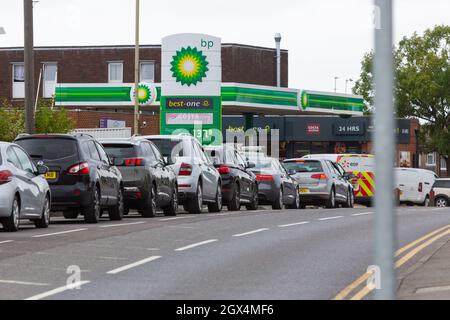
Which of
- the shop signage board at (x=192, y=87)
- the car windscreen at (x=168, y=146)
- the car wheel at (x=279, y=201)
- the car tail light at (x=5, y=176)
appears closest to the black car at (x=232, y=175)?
the car wheel at (x=279, y=201)

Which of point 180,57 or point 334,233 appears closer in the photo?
point 334,233

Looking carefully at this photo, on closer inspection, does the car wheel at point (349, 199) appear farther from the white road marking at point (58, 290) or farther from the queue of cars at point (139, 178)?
the white road marking at point (58, 290)

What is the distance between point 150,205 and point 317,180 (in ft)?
41.1

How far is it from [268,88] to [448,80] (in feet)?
82.6

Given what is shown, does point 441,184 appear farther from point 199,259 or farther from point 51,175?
point 199,259

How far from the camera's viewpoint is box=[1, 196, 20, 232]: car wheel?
1872 cm

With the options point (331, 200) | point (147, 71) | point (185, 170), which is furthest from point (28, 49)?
point (147, 71)

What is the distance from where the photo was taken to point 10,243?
16.4 meters

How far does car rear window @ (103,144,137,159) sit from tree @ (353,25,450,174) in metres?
59.5

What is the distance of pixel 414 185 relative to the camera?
154 feet

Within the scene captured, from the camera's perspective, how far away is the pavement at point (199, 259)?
11375mm

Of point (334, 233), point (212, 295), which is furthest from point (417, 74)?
point (212, 295)
